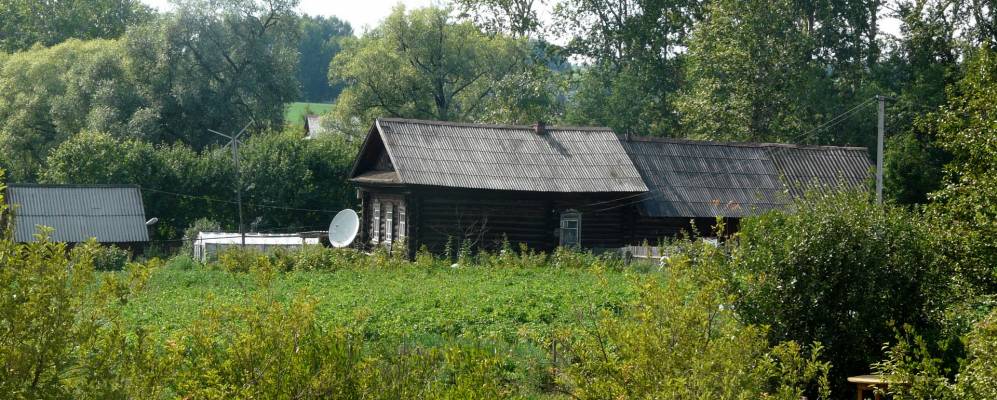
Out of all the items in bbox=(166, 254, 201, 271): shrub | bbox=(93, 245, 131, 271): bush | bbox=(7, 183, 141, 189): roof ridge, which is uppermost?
bbox=(7, 183, 141, 189): roof ridge

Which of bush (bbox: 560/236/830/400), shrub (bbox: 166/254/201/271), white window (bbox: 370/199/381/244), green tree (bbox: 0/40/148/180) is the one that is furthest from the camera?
green tree (bbox: 0/40/148/180)

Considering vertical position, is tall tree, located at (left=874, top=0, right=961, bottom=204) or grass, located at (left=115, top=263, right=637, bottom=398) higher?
tall tree, located at (left=874, top=0, right=961, bottom=204)

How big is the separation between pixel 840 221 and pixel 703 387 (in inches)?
229

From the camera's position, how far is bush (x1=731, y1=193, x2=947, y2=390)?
35.4 feet

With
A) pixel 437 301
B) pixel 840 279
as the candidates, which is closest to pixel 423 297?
pixel 437 301

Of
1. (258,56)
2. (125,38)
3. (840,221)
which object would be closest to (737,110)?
(258,56)

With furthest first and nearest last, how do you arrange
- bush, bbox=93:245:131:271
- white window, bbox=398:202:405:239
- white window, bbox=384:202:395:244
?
white window, bbox=384:202:395:244 < bush, bbox=93:245:131:271 < white window, bbox=398:202:405:239

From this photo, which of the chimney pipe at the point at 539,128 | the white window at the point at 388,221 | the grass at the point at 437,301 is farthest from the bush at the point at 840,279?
the chimney pipe at the point at 539,128

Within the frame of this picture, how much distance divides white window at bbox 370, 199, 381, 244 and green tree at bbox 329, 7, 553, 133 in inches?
665

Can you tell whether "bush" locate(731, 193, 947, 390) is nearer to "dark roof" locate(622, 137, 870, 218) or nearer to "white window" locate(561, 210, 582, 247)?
"dark roof" locate(622, 137, 870, 218)

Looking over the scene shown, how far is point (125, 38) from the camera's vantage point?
140ft

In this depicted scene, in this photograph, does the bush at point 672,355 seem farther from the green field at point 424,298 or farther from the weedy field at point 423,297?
the green field at point 424,298

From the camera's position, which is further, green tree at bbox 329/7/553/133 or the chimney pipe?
green tree at bbox 329/7/553/133

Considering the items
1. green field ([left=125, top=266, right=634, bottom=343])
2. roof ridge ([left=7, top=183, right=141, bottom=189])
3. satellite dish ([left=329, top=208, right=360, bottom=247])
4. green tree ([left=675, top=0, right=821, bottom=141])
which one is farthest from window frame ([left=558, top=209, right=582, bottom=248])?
roof ridge ([left=7, top=183, right=141, bottom=189])
